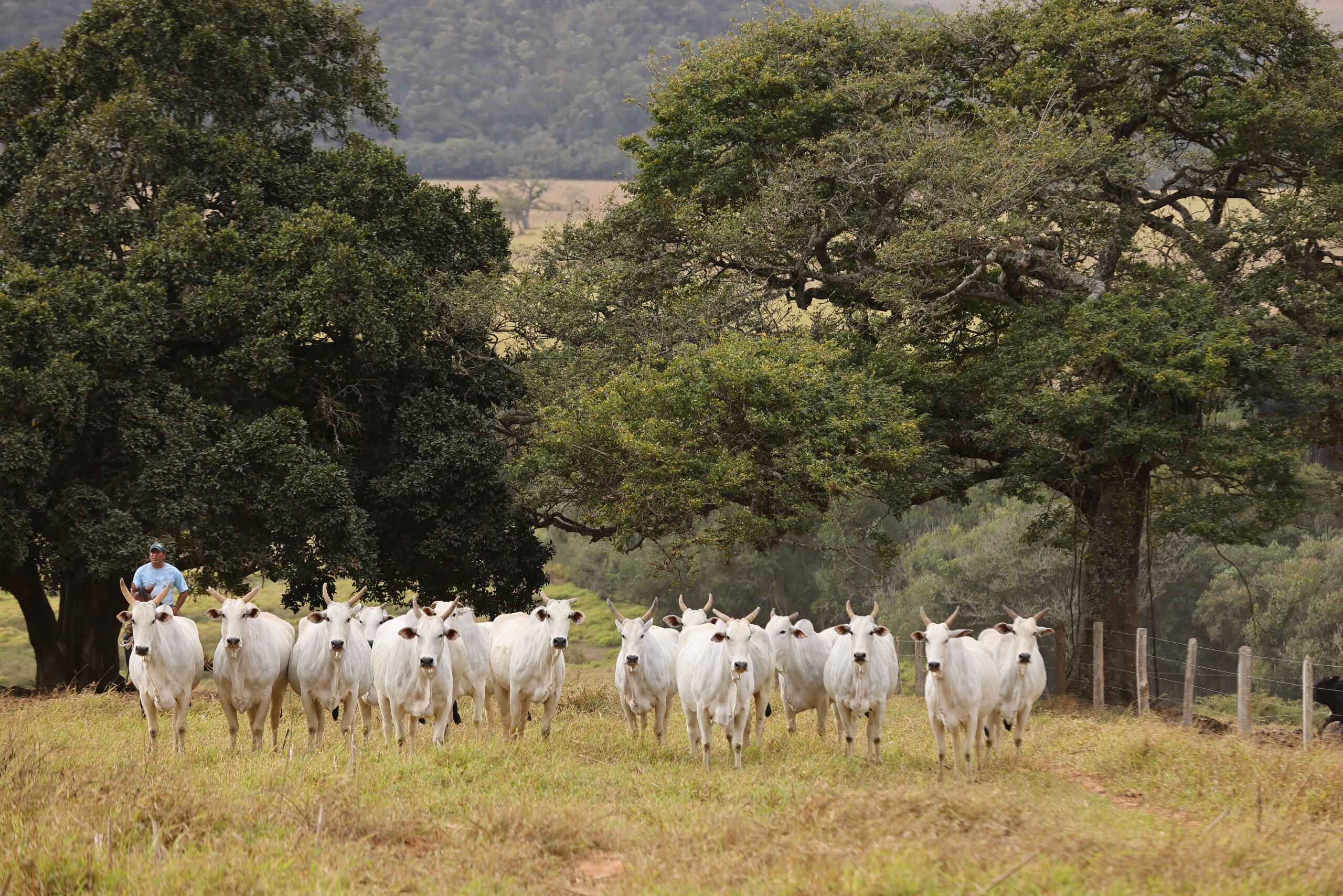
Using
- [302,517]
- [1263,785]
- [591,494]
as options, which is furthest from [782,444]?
[1263,785]

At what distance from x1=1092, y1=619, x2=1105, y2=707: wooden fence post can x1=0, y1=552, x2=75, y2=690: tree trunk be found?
58.2 feet

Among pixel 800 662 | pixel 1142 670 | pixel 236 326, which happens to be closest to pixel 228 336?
pixel 236 326

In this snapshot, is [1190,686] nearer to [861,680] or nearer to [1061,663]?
[1061,663]

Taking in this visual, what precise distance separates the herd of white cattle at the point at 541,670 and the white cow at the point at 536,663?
2 cm

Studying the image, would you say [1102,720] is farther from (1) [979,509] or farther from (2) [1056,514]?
(1) [979,509]

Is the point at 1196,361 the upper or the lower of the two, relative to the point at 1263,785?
upper

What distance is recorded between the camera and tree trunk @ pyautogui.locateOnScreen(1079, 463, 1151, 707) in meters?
20.6

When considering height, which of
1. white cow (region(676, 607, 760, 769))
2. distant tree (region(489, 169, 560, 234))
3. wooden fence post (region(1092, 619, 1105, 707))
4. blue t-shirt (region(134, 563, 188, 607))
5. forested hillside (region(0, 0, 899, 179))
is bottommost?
wooden fence post (region(1092, 619, 1105, 707))

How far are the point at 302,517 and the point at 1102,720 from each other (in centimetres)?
1279

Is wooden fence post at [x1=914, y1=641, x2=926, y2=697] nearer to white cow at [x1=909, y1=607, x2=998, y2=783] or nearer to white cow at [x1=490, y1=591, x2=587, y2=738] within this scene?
white cow at [x1=909, y1=607, x2=998, y2=783]

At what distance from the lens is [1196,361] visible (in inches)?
698

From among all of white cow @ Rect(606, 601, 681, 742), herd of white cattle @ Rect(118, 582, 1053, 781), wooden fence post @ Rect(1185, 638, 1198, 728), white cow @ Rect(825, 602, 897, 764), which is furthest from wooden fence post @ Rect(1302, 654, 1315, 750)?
white cow @ Rect(606, 601, 681, 742)

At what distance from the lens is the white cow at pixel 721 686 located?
11.9 meters

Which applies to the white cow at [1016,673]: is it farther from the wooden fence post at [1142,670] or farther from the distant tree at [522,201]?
the distant tree at [522,201]
